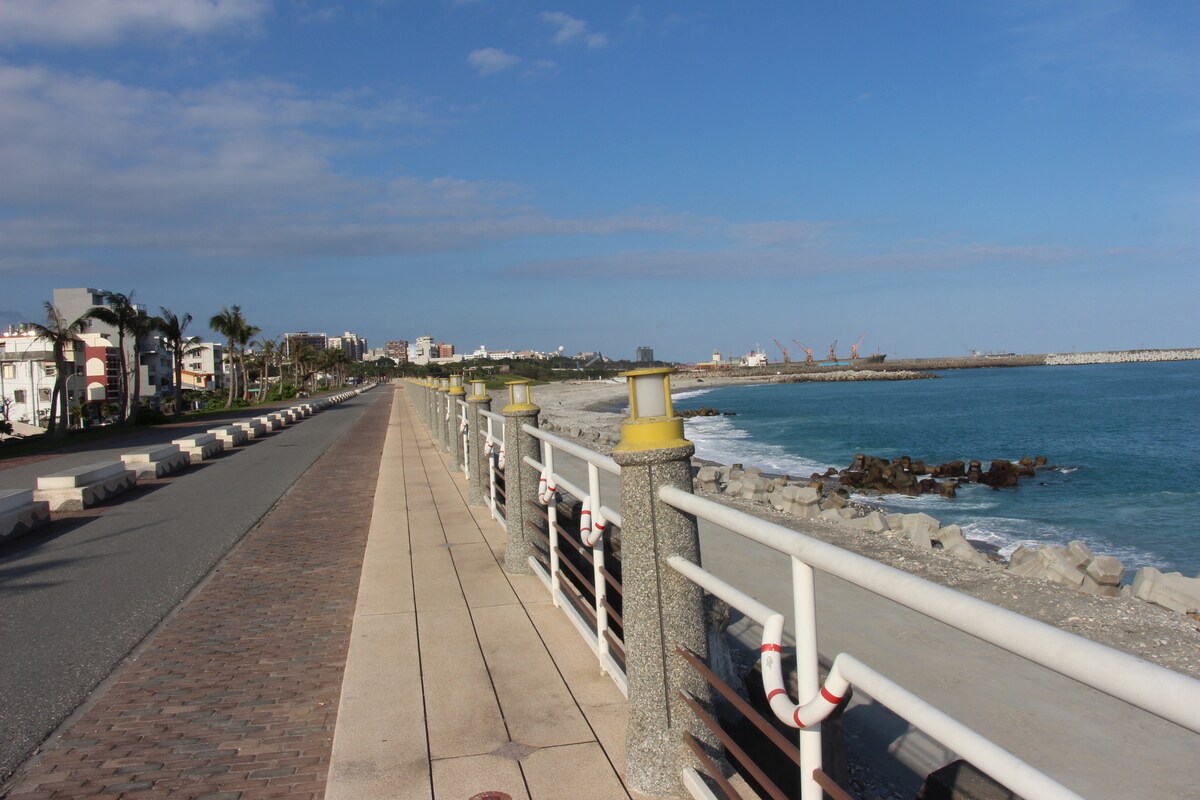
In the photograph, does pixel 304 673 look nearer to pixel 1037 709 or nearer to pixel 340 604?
pixel 340 604

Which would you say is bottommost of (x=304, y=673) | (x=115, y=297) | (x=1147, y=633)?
(x=1147, y=633)

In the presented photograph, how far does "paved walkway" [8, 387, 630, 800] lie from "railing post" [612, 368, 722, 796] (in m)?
0.25

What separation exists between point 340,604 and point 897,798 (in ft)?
13.4

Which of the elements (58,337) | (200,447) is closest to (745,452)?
(200,447)

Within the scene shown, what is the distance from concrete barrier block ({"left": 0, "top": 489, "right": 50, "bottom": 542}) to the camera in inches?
391

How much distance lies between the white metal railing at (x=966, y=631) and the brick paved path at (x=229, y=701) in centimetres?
225

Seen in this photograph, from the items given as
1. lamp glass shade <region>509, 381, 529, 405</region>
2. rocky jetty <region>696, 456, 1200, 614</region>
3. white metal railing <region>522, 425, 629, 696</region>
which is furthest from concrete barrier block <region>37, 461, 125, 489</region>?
rocky jetty <region>696, 456, 1200, 614</region>

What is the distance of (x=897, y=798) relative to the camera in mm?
4391

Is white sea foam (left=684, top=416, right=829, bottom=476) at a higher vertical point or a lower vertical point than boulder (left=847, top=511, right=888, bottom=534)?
lower

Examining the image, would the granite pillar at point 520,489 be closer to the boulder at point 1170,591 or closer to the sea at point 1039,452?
the boulder at point 1170,591

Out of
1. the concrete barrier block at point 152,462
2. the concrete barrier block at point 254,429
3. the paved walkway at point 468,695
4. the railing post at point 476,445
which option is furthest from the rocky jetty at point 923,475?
the paved walkway at point 468,695

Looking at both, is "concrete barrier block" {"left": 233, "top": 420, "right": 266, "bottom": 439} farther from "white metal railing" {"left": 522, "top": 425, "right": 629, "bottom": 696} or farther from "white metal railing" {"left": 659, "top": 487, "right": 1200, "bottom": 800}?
"white metal railing" {"left": 659, "top": 487, "right": 1200, "bottom": 800}

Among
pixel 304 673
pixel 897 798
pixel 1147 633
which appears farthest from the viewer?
pixel 1147 633

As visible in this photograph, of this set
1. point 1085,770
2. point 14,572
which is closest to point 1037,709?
point 1085,770
